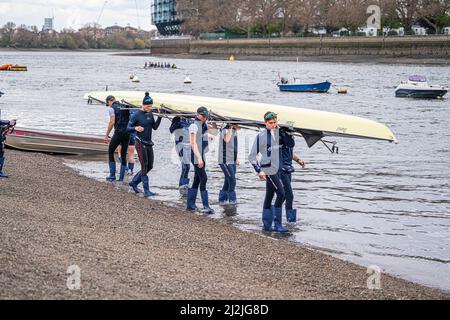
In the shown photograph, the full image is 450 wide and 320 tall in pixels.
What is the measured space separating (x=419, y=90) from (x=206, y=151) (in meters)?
37.1

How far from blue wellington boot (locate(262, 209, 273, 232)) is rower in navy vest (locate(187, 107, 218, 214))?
140 cm

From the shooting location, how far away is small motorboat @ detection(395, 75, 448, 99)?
158ft

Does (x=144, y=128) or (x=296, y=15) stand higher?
(x=296, y=15)

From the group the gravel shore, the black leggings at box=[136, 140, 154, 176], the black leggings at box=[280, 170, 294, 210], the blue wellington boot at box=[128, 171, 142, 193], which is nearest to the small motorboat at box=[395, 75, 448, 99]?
the blue wellington boot at box=[128, 171, 142, 193]

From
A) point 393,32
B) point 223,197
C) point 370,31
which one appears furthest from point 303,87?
point 370,31

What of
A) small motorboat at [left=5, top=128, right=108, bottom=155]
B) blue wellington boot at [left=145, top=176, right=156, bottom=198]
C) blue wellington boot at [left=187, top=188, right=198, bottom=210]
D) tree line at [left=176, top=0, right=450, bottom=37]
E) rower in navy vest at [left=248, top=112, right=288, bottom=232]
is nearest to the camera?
rower in navy vest at [left=248, top=112, right=288, bottom=232]

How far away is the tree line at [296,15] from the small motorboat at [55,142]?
8605 cm

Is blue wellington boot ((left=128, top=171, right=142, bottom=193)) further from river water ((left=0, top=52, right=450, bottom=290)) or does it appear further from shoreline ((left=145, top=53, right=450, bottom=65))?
shoreline ((left=145, top=53, right=450, bottom=65))

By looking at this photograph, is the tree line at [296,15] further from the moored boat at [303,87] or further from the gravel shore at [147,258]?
the gravel shore at [147,258]

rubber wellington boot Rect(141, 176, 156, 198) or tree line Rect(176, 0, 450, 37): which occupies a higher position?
tree line Rect(176, 0, 450, 37)

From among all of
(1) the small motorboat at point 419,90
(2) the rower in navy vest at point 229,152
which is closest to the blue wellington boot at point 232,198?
(2) the rower in navy vest at point 229,152

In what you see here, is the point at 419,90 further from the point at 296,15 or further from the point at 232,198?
the point at 296,15

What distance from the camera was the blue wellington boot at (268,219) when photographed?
12539 mm

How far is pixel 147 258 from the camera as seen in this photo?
905 cm
